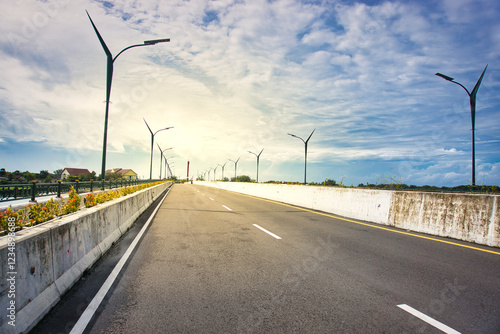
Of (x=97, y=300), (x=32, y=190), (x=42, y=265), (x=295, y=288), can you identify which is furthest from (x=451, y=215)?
(x=32, y=190)

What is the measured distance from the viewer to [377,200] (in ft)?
36.8

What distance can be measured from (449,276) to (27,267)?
6.12 meters

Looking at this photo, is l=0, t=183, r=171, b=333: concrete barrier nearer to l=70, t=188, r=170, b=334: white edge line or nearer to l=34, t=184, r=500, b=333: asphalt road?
l=34, t=184, r=500, b=333: asphalt road

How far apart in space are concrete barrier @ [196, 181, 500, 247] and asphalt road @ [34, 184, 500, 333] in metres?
0.67

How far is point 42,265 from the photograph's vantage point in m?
3.60

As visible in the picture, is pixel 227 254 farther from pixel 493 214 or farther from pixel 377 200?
pixel 377 200

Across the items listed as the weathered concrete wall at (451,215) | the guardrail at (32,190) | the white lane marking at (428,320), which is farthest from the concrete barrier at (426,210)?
the guardrail at (32,190)

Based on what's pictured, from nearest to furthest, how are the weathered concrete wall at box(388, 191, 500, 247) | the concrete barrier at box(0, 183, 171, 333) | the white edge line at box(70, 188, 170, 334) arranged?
the concrete barrier at box(0, 183, 171, 333)
the white edge line at box(70, 188, 170, 334)
the weathered concrete wall at box(388, 191, 500, 247)

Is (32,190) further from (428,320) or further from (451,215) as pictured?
(451,215)

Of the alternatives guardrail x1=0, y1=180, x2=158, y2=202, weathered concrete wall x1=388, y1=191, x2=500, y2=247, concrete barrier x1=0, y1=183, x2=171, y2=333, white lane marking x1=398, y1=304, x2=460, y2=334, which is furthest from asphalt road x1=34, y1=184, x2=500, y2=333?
guardrail x1=0, y1=180, x2=158, y2=202

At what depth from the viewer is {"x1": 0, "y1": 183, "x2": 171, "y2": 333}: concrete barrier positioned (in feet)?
9.55

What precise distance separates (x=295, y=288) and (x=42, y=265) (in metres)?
3.39

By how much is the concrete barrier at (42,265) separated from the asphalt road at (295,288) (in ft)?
0.66

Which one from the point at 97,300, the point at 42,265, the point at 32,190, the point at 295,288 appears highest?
the point at 32,190
